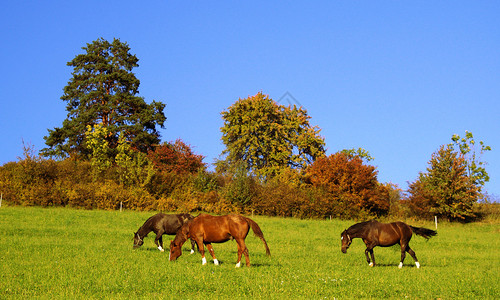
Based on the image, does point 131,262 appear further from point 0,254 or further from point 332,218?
point 332,218

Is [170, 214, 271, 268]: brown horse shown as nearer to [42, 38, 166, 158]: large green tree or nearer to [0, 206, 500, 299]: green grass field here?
[0, 206, 500, 299]: green grass field

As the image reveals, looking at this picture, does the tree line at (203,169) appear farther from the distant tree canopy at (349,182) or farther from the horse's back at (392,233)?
the horse's back at (392,233)

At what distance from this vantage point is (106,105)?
6312cm

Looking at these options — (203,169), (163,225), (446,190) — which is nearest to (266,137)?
(203,169)

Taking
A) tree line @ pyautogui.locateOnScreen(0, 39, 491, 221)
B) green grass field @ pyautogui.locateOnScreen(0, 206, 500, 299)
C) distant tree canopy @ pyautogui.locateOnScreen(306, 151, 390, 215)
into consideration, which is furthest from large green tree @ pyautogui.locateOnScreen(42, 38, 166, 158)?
green grass field @ pyautogui.locateOnScreen(0, 206, 500, 299)

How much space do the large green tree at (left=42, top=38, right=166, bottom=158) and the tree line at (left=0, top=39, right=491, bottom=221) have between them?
0.14 meters

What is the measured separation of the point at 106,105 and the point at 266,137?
2207 centimetres

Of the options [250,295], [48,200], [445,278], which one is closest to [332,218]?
[48,200]

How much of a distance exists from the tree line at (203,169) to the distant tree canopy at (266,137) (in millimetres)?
151

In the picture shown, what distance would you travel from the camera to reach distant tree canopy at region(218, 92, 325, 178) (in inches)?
2462

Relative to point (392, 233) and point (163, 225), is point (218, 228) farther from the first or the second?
point (392, 233)

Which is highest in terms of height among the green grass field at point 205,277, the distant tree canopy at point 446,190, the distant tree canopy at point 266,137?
the distant tree canopy at point 266,137

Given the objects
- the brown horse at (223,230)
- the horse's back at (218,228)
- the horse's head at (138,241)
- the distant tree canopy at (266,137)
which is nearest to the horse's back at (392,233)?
the brown horse at (223,230)

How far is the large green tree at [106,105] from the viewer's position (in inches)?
2478
